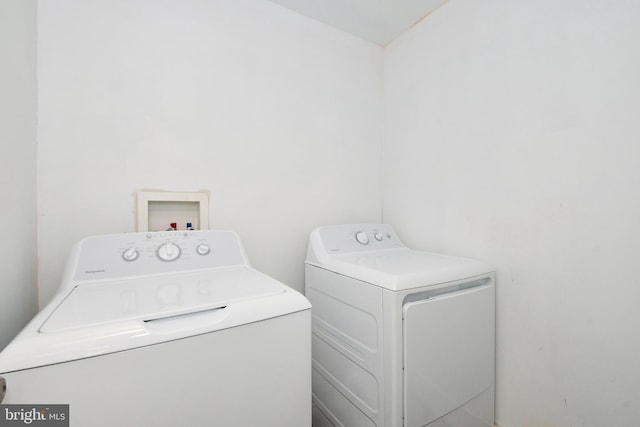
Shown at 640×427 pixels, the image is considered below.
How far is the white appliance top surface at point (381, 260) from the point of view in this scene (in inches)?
37.2

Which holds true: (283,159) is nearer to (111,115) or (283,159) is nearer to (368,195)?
(368,195)

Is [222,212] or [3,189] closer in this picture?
[3,189]

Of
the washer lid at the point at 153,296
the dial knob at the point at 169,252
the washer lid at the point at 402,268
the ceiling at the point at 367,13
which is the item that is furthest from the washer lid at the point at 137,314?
the ceiling at the point at 367,13

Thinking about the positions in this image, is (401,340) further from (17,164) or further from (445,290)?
(17,164)

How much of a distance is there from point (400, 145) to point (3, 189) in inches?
67.5

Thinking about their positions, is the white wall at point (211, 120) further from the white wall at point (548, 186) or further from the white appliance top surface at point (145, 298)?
the white wall at point (548, 186)

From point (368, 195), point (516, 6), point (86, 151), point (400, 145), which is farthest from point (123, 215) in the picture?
point (516, 6)

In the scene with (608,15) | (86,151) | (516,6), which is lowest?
(86,151)

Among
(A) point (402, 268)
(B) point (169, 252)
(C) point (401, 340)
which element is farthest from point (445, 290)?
(B) point (169, 252)

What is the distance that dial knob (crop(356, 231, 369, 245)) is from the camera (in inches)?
56.6

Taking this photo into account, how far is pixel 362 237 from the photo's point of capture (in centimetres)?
146

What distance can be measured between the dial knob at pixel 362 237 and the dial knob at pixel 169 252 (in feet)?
2.77

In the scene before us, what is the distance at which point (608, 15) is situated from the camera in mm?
909

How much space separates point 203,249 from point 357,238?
75 cm
